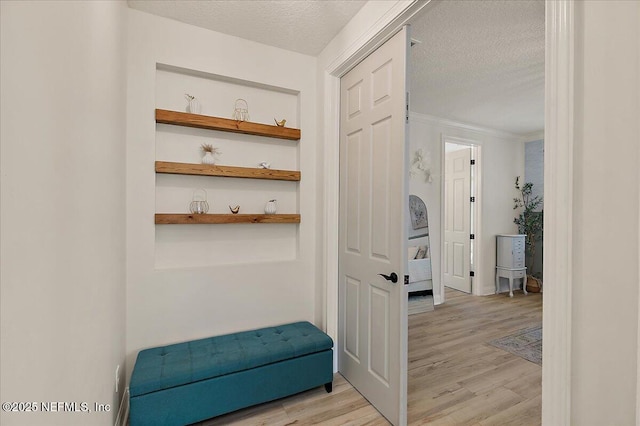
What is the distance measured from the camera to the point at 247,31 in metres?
2.25

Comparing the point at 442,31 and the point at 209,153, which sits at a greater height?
the point at 442,31

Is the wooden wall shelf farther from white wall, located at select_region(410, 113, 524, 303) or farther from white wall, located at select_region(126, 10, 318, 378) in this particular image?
white wall, located at select_region(410, 113, 524, 303)

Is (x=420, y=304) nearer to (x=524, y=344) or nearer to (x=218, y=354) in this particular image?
(x=524, y=344)

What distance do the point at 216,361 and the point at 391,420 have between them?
1171 millimetres

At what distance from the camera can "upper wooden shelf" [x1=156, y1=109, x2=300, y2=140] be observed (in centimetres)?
207

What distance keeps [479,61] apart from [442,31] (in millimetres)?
730

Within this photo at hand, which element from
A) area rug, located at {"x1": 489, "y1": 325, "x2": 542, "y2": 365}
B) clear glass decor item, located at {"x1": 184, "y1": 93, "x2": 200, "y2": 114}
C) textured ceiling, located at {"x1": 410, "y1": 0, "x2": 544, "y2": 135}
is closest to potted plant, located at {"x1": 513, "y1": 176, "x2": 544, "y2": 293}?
textured ceiling, located at {"x1": 410, "y1": 0, "x2": 544, "y2": 135}

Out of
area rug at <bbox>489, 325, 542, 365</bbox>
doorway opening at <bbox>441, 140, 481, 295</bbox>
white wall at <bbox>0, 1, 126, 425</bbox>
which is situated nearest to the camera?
white wall at <bbox>0, 1, 126, 425</bbox>

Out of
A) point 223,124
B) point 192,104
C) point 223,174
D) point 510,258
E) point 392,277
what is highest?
point 192,104

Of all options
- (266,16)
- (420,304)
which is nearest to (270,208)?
(266,16)

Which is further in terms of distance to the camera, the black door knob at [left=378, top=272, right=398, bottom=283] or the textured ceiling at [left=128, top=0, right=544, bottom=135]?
the textured ceiling at [left=128, top=0, right=544, bottom=135]

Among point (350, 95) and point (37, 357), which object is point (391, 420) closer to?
point (37, 357)

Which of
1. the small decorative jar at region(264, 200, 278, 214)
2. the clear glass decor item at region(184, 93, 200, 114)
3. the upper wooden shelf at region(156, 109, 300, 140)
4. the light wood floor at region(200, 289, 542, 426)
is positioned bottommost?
the light wood floor at region(200, 289, 542, 426)

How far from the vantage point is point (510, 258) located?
15.6ft
